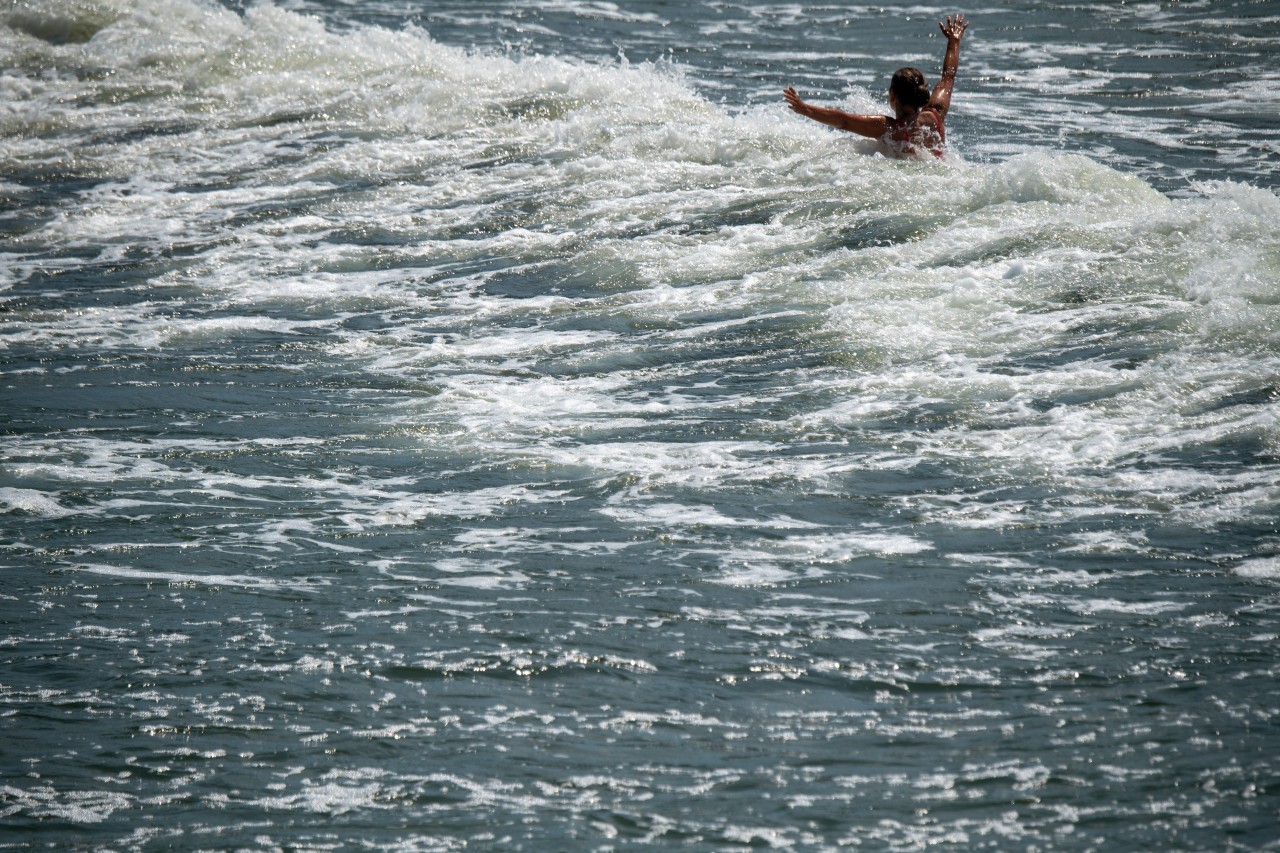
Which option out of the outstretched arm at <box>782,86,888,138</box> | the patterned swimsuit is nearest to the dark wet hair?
the patterned swimsuit

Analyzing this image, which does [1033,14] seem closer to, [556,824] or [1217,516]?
[1217,516]

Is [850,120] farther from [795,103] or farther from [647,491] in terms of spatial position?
[647,491]

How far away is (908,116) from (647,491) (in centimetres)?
566

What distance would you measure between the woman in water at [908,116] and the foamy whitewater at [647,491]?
0.36m

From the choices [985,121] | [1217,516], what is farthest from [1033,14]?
[1217,516]

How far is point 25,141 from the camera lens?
1275 cm

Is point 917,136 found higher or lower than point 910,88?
lower

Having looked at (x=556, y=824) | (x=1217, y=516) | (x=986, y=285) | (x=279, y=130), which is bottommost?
(x=556, y=824)

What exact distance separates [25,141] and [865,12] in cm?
1091

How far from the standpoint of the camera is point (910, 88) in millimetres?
9875

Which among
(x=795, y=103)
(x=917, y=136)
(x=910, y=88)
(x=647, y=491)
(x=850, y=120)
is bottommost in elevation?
(x=647, y=491)

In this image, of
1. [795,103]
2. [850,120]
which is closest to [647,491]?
[795,103]

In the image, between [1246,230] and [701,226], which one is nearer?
[1246,230]

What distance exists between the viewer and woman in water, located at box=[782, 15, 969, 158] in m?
9.88
